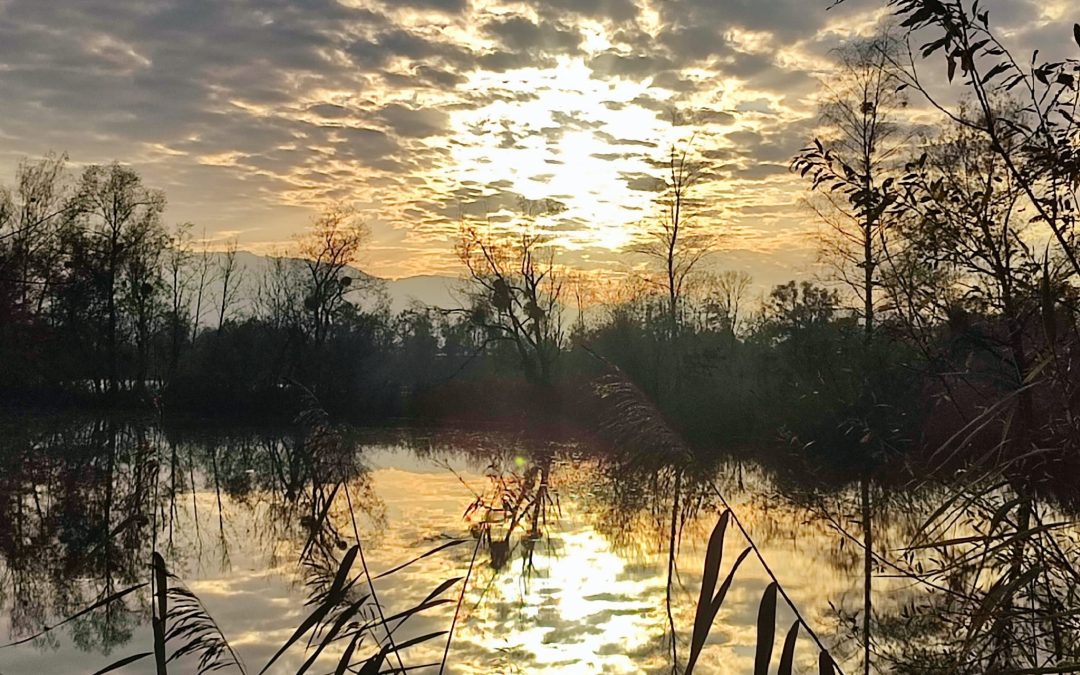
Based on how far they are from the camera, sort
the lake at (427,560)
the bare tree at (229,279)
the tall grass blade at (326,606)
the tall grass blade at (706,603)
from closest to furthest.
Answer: the tall grass blade at (706,603)
the tall grass blade at (326,606)
the lake at (427,560)
the bare tree at (229,279)

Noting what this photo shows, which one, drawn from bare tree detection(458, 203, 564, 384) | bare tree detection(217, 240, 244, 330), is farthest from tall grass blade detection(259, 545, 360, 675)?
bare tree detection(217, 240, 244, 330)

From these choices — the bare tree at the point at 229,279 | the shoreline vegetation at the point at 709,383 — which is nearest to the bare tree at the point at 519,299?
the shoreline vegetation at the point at 709,383

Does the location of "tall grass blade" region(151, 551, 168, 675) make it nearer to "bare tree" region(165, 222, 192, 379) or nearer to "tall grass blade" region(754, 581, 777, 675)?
"tall grass blade" region(754, 581, 777, 675)

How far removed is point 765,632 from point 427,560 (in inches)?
372

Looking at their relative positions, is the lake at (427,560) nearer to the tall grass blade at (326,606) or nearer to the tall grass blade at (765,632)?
the tall grass blade at (326,606)

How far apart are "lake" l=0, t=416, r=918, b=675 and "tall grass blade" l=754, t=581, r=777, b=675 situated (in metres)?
0.44

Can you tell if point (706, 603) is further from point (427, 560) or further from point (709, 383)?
point (709, 383)

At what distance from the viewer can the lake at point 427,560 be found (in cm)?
687

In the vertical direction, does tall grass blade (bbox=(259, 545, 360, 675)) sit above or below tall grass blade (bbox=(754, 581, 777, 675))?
below

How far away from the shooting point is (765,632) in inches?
76.5

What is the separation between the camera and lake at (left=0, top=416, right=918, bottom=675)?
687cm

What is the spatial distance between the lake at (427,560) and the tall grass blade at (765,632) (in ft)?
1.45

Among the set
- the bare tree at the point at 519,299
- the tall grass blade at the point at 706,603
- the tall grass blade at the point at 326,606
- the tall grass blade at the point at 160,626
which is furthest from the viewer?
the bare tree at the point at 519,299

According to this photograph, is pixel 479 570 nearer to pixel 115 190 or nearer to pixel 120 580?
pixel 120 580
